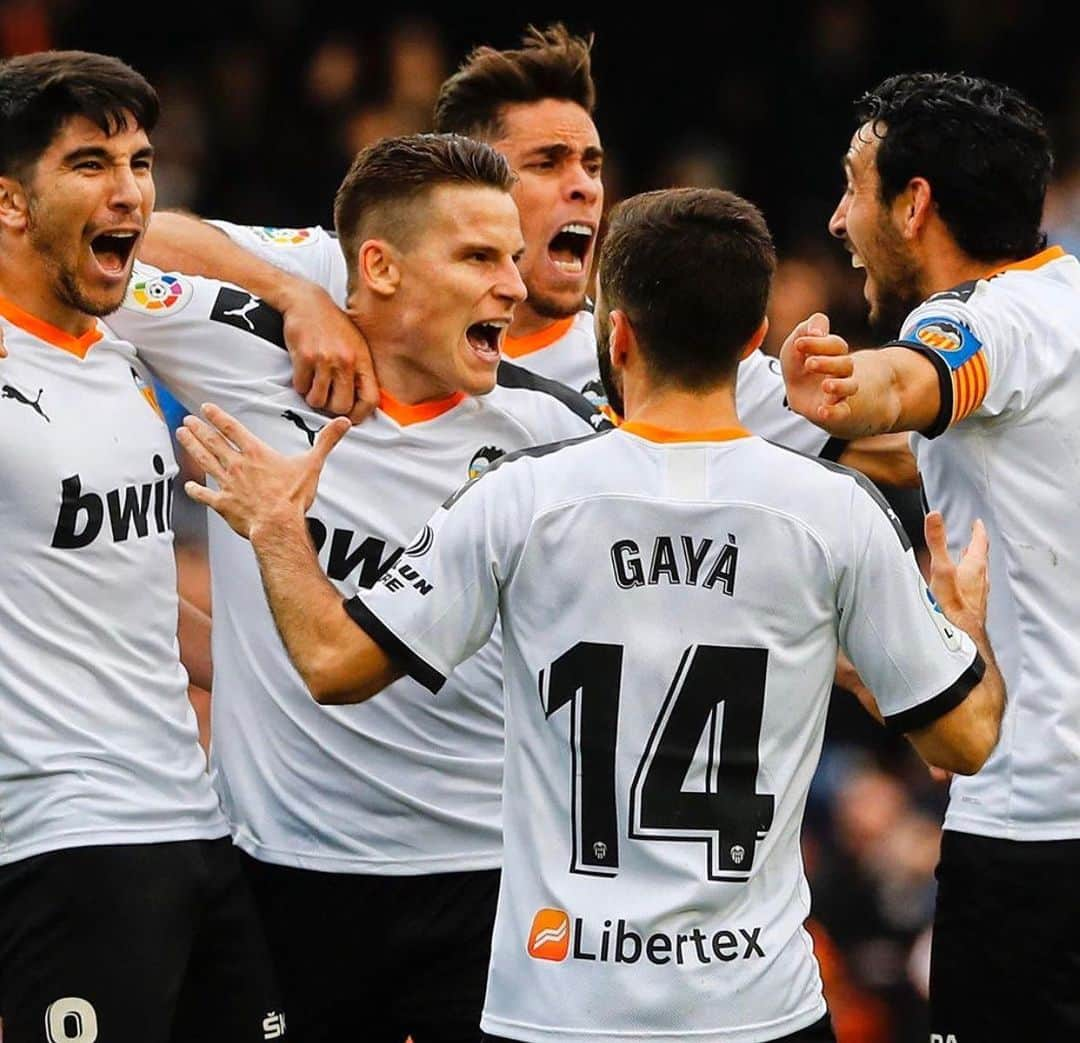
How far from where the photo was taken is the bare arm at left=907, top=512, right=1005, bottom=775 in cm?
368

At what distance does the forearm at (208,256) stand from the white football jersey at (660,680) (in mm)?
1496

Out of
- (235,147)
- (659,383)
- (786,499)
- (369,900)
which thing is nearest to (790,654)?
(786,499)

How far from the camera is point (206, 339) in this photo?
15.7ft

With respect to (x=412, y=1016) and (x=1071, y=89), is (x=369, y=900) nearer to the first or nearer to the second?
(x=412, y=1016)

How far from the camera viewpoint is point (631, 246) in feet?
12.1

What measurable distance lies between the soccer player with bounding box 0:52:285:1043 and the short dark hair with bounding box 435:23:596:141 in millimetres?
1476

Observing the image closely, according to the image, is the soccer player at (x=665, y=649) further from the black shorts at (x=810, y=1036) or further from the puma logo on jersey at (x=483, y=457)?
the puma logo on jersey at (x=483, y=457)

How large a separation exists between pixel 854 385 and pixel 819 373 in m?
0.07

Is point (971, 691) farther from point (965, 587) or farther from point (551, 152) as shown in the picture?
point (551, 152)

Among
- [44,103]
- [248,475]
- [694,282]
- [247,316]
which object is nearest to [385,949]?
[248,475]

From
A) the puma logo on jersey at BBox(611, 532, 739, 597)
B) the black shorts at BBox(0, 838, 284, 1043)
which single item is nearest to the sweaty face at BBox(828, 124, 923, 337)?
the puma logo on jersey at BBox(611, 532, 739, 597)

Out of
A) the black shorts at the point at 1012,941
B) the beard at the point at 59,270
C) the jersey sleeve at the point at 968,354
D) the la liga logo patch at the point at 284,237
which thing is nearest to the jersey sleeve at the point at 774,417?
the jersey sleeve at the point at 968,354

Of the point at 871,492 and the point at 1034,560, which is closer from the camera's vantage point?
the point at 871,492

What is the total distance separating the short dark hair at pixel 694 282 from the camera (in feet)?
12.0
